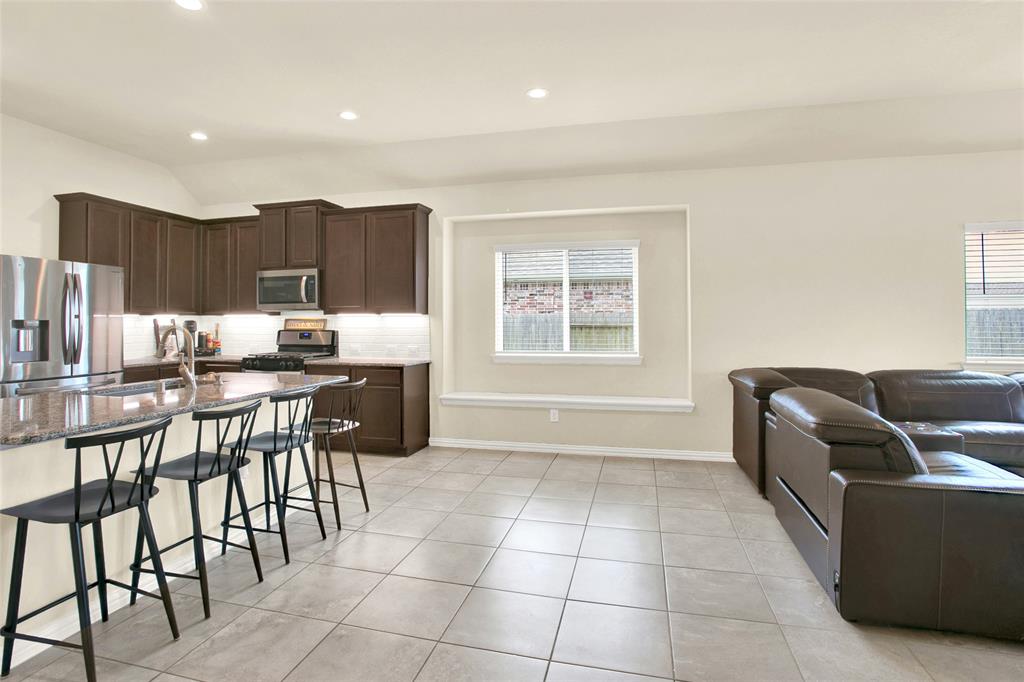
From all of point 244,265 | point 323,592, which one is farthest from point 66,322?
point 323,592

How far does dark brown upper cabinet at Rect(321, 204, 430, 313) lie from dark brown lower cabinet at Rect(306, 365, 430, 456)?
692 millimetres

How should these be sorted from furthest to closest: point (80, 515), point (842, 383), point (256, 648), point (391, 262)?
point (391, 262) < point (842, 383) < point (256, 648) < point (80, 515)

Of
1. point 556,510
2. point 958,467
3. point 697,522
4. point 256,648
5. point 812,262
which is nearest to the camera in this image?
point 256,648

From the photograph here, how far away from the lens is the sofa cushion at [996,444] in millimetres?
3494

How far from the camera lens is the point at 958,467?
2721 mm

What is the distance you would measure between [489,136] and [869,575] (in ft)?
13.6

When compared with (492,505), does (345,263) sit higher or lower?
higher

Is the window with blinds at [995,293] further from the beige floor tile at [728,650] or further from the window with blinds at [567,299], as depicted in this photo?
the beige floor tile at [728,650]

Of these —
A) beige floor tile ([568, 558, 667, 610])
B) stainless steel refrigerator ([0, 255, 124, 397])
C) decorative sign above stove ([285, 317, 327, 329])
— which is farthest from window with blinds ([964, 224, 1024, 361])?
stainless steel refrigerator ([0, 255, 124, 397])

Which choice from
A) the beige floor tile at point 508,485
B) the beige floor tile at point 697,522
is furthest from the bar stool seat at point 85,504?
the beige floor tile at point 697,522

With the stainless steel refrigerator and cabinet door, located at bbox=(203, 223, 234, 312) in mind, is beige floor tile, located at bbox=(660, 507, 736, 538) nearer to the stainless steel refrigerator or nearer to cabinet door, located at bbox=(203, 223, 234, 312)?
the stainless steel refrigerator

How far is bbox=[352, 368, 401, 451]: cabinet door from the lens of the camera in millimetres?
4949

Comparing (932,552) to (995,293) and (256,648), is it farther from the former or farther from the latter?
(995,293)

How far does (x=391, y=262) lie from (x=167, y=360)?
249 centimetres
